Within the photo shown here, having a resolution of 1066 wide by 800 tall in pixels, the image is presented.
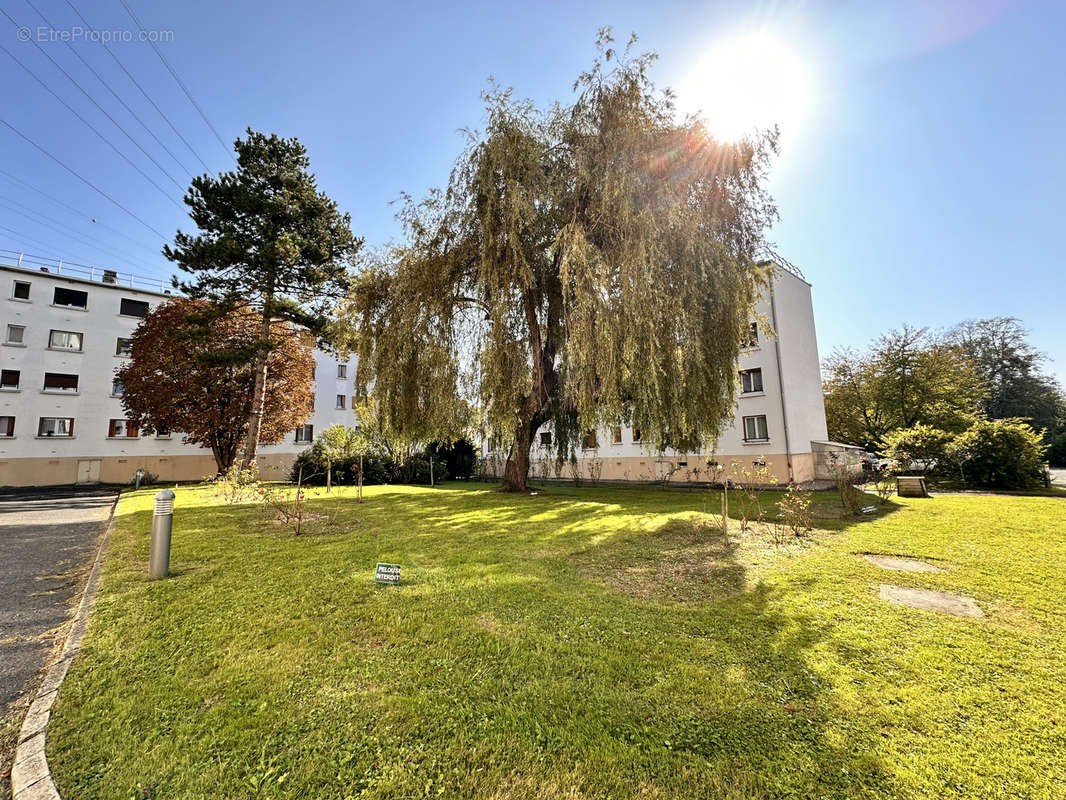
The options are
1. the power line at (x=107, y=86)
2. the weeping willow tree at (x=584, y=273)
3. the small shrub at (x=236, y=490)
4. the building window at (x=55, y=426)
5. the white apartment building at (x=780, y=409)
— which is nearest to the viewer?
the power line at (x=107, y=86)

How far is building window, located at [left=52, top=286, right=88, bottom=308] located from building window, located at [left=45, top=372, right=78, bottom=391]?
14.5 ft

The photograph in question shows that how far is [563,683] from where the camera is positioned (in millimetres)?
2846

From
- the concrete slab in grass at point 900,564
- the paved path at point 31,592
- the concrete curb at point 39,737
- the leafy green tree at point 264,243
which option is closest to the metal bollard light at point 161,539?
the paved path at point 31,592

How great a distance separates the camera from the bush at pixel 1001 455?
53.9 ft

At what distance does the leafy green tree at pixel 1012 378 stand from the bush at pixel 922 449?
2882 cm

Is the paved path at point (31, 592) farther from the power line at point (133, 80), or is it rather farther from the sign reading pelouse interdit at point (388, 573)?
the power line at point (133, 80)

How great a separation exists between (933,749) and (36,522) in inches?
622

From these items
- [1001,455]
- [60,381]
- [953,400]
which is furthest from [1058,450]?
[60,381]

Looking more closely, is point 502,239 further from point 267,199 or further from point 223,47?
point 267,199

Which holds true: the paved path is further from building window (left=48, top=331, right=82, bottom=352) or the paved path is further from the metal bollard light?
building window (left=48, top=331, right=82, bottom=352)

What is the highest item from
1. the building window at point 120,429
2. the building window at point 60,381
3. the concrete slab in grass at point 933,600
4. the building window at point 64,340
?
the building window at point 64,340

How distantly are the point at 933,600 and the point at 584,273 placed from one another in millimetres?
8529

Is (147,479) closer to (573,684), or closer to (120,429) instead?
(120,429)

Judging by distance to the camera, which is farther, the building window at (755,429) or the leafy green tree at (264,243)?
the building window at (755,429)
